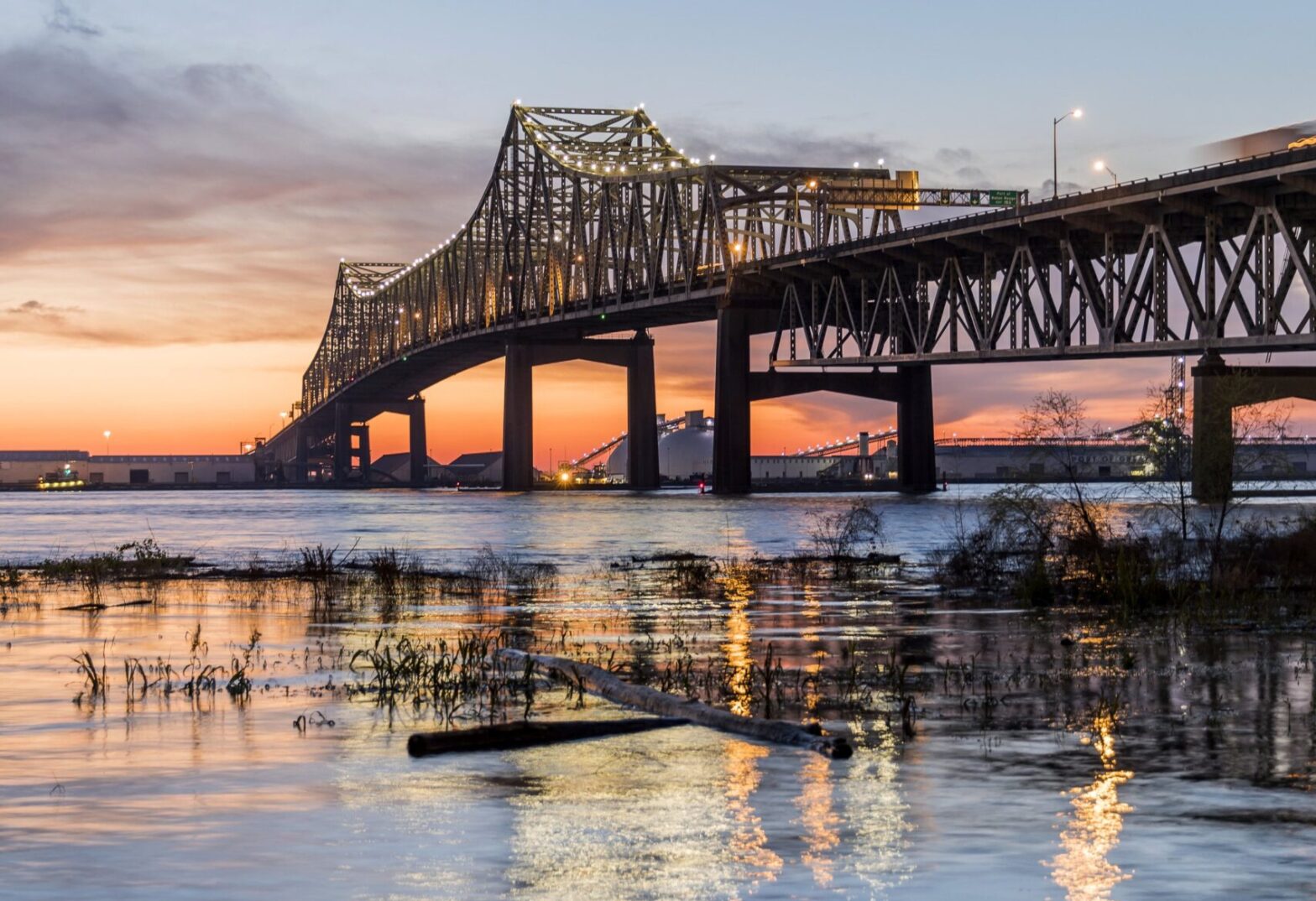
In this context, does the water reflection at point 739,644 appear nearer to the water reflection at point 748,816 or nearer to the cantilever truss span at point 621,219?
the water reflection at point 748,816

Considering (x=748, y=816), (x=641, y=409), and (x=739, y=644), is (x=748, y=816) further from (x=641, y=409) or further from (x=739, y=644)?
(x=641, y=409)

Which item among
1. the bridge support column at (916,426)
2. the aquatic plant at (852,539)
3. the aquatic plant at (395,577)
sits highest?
the bridge support column at (916,426)

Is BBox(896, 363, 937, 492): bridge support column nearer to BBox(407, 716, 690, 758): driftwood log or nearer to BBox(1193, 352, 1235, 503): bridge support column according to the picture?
BBox(1193, 352, 1235, 503): bridge support column

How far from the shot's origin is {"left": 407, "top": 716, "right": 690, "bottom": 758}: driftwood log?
15.4 m

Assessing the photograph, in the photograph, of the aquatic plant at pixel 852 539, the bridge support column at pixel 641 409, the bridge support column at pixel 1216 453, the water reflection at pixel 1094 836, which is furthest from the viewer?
the bridge support column at pixel 641 409

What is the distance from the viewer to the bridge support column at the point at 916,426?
124562 mm

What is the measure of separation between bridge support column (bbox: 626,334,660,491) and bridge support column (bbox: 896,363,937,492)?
104 ft

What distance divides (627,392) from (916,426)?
38.4 metres

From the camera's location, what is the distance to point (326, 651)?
24.5 metres

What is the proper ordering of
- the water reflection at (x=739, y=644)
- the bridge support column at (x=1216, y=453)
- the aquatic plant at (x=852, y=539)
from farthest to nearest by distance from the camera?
the aquatic plant at (x=852, y=539) → the bridge support column at (x=1216, y=453) → the water reflection at (x=739, y=644)

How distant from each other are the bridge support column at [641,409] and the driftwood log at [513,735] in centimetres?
13832

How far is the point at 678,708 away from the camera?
1733 centimetres

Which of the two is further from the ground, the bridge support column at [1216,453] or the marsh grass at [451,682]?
the bridge support column at [1216,453]

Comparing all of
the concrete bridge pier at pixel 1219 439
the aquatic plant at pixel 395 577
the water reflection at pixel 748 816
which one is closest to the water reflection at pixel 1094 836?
the water reflection at pixel 748 816
